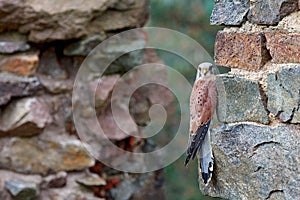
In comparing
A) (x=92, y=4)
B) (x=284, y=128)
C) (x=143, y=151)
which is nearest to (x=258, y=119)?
(x=284, y=128)

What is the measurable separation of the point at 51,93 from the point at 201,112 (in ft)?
3.62

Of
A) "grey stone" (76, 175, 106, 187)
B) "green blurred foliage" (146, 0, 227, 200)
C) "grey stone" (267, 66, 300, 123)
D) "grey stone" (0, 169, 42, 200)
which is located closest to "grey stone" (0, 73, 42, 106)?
"grey stone" (0, 169, 42, 200)

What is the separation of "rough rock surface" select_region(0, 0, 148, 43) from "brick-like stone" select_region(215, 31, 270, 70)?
3.56 ft

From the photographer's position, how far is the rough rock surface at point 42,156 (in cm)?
189

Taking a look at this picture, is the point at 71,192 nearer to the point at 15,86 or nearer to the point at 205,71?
the point at 15,86

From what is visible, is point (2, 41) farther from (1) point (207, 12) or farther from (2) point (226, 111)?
(2) point (226, 111)

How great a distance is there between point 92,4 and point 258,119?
1.20m

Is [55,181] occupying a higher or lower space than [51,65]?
lower

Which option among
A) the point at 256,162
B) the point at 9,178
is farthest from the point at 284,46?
the point at 9,178

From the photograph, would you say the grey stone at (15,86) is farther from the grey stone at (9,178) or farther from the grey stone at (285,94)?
the grey stone at (285,94)

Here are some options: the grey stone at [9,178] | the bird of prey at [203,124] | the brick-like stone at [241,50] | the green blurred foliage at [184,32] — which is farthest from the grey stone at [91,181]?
the brick-like stone at [241,50]

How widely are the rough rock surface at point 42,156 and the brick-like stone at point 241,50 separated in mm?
1158

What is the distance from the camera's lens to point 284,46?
799mm

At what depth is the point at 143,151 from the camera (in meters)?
2.18
